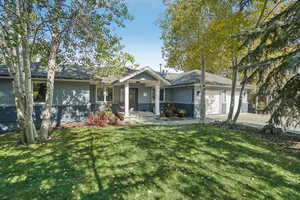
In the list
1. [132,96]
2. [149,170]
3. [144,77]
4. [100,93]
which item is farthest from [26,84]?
[132,96]

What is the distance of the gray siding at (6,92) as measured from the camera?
→ 29.0ft

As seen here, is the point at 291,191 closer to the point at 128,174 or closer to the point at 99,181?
the point at 128,174

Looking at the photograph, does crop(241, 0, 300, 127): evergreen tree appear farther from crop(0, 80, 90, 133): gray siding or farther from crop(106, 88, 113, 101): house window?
crop(106, 88, 113, 101): house window

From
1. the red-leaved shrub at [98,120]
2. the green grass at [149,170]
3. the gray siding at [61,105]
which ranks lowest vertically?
the green grass at [149,170]

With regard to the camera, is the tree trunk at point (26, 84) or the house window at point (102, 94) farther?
the house window at point (102, 94)

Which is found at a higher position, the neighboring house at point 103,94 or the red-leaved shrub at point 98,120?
the neighboring house at point 103,94

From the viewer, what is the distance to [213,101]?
624 inches

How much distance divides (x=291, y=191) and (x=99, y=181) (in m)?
4.17

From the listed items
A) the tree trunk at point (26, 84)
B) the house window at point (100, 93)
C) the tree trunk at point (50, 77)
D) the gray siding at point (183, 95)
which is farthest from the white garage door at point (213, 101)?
the tree trunk at point (26, 84)

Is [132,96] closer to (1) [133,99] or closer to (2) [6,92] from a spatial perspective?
(1) [133,99]

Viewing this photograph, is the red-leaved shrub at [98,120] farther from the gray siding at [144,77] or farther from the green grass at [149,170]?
the gray siding at [144,77]

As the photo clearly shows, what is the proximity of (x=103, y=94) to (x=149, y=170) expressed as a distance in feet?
38.9

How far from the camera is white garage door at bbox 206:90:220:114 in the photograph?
15594 mm

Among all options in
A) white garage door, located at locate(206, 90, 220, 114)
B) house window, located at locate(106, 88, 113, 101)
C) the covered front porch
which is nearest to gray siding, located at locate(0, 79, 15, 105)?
the covered front porch
